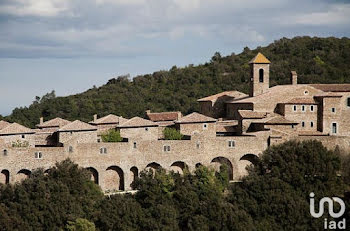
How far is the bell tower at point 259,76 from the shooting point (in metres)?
45.2

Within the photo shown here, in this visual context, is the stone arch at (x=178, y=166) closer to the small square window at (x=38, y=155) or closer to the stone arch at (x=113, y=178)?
the stone arch at (x=113, y=178)

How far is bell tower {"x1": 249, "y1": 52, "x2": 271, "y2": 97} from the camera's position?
148ft

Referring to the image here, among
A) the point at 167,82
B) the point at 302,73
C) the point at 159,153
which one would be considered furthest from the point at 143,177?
the point at 167,82

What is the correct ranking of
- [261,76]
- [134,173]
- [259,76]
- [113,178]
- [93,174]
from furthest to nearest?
[261,76] < [259,76] < [134,173] < [113,178] < [93,174]

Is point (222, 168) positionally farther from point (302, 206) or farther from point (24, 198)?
point (24, 198)

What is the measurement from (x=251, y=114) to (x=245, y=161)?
3.63 meters

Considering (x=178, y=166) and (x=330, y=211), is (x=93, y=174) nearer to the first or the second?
(x=178, y=166)

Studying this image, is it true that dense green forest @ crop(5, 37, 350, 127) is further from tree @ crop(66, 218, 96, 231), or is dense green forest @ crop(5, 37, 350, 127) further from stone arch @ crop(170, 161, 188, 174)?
tree @ crop(66, 218, 96, 231)

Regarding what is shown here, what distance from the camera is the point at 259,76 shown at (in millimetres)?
45844

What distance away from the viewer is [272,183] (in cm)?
3612

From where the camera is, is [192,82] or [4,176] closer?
[4,176]

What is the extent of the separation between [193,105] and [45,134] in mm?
28050

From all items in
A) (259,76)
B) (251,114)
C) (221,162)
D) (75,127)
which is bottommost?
(221,162)

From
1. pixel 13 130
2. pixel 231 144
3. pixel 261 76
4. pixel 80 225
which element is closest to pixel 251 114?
pixel 231 144
